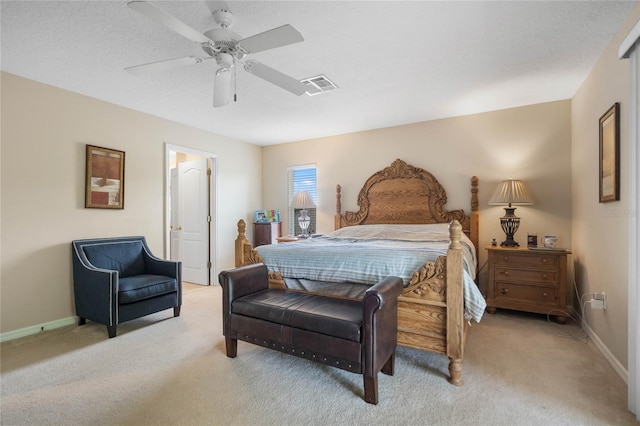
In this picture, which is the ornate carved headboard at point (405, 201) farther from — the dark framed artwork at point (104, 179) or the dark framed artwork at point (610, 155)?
the dark framed artwork at point (104, 179)

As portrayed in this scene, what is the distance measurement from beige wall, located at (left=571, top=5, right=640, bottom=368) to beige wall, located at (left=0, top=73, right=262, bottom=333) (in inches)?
188

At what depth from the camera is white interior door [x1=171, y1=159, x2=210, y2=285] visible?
496 centimetres

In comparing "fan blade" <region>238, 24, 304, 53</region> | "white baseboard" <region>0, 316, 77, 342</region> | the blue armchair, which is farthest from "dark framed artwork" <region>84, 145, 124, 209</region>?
"fan blade" <region>238, 24, 304, 53</region>

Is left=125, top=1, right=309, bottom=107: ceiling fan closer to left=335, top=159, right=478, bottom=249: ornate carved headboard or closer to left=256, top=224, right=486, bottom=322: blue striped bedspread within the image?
left=256, top=224, right=486, bottom=322: blue striped bedspread

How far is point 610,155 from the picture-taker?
2334 mm

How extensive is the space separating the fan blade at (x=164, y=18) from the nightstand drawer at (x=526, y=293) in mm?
3730

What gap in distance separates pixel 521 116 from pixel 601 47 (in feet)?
4.33

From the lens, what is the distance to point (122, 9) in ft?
6.43

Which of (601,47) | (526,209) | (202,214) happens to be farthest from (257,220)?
(601,47)

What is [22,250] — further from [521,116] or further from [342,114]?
[521,116]

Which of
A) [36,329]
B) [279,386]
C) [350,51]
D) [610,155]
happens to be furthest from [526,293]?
[36,329]

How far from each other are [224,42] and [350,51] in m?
1.04

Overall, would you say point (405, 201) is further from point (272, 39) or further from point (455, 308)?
point (272, 39)

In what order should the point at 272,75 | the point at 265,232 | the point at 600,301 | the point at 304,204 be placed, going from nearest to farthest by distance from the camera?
the point at 272,75
the point at 600,301
the point at 304,204
the point at 265,232
